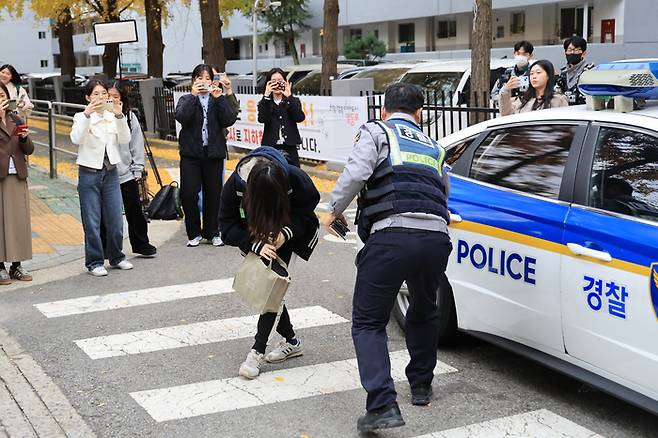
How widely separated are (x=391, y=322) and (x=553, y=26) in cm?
3852

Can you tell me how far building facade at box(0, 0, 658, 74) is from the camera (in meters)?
36.8

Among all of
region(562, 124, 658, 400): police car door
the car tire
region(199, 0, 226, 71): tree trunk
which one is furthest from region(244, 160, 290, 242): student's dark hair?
region(199, 0, 226, 71): tree trunk

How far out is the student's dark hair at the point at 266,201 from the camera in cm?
490

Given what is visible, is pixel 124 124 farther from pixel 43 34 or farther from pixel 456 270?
pixel 43 34

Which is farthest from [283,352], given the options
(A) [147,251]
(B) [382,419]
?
(A) [147,251]

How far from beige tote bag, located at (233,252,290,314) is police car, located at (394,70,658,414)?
1.12 m

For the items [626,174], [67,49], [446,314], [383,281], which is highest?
[67,49]

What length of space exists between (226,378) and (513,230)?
1981mm

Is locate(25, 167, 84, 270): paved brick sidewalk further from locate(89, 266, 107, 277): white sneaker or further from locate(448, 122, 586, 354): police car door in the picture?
locate(448, 122, 586, 354): police car door

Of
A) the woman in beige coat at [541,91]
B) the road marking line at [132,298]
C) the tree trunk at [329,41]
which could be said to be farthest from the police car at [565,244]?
the tree trunk at [329,41]

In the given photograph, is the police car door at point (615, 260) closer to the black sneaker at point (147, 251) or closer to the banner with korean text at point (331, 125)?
the black sneaker at point (147, 251)

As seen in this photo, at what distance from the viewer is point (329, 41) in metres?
19.2

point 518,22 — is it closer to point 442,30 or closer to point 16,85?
point 442,30

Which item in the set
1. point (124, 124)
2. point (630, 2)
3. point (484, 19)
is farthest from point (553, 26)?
point (124, 124)
